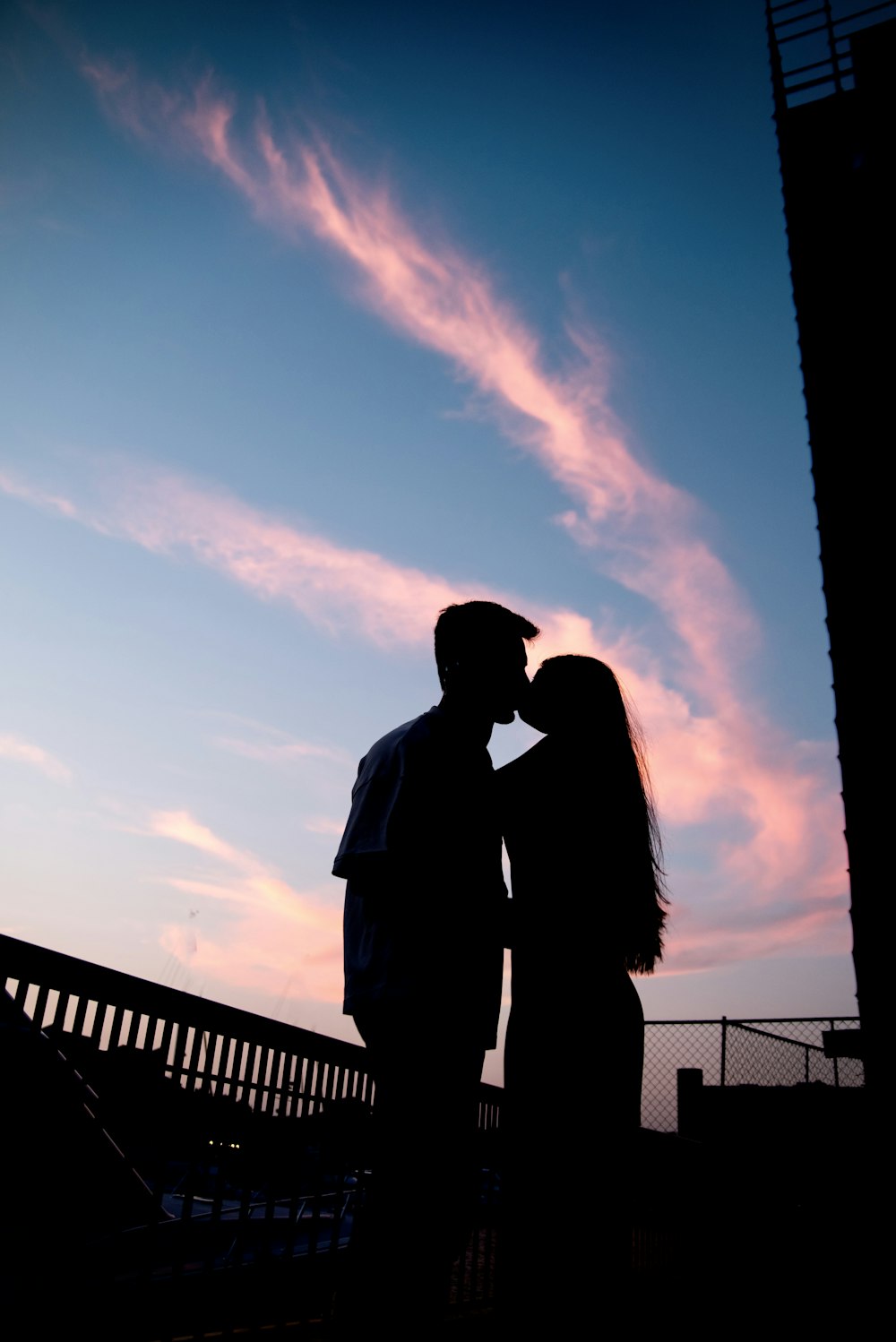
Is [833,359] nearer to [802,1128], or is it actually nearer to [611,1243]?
[611,1243]

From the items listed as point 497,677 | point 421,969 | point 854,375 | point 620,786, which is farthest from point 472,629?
point 854,375

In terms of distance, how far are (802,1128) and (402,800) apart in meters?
8.44

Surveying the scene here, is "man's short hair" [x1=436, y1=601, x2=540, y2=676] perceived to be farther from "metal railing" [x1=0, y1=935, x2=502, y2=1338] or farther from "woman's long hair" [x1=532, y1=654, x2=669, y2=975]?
"metal railing" [x1=0, y1=935, x2=502, y2=1338]

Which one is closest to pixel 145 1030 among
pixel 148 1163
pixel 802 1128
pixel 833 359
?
pixel 148 1163

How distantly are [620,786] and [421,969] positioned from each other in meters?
0.81

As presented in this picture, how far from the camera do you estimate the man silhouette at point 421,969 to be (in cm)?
160

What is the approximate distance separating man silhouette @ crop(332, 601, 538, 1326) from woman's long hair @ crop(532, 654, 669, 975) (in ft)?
1.06

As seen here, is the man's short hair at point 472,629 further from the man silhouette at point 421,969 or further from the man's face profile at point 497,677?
the man silhouette at point 421,969

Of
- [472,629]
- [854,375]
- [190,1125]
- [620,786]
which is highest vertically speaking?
[854,375]

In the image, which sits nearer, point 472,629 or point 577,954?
point 577,954

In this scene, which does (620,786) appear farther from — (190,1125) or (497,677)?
(190,1125)

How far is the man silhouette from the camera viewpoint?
5.25ft

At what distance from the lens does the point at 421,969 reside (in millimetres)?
1726

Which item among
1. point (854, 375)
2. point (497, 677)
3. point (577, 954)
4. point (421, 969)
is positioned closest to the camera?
point (421, 969)
